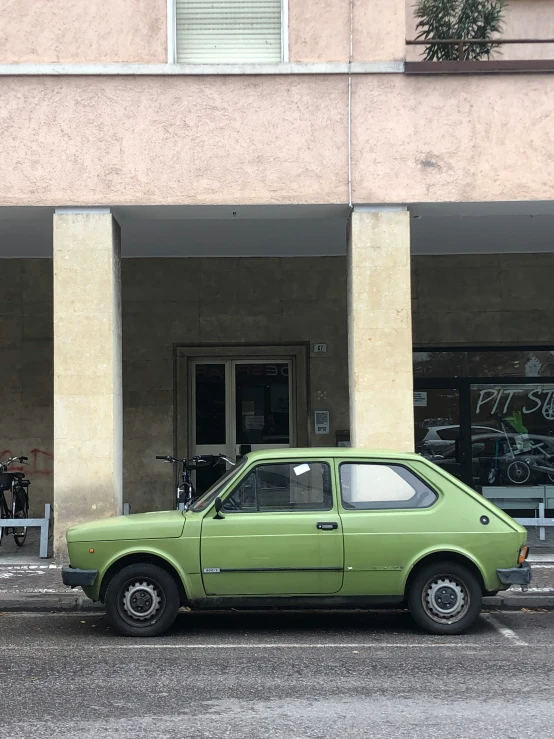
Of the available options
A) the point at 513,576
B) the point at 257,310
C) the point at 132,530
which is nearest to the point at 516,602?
the point at 513,576

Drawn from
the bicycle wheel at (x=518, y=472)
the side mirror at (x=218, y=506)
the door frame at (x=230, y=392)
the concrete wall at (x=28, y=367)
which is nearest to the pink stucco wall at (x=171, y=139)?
the concrete wall at (x=28, y=367)

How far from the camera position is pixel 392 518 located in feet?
25.0

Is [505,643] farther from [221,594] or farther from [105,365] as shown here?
[105,365]

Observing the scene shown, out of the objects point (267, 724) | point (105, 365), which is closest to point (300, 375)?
point (105, 365)

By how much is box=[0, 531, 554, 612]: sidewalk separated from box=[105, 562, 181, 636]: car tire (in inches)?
56.5

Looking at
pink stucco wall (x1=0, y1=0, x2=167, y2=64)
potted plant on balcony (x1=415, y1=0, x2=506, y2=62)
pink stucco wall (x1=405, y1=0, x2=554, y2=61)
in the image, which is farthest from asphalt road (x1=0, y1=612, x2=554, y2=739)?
pink stucco wall (x1=405, y1=0, x2=554, y2=61)

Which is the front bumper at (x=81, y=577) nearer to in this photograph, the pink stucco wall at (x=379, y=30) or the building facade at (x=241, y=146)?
the building facade at (x=241, y=146)

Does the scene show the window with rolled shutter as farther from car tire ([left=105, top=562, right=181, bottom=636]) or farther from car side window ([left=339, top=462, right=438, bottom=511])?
car tire ([left=105, top=562, right=181, bottom=636])

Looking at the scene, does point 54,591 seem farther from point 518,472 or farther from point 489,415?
point 518,472

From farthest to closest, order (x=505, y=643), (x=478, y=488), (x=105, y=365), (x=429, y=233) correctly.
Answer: (x=478, y=488) < (x=429, y=233) < (x=105, y=365) < (x=505, y=643)

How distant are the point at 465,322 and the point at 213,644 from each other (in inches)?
363

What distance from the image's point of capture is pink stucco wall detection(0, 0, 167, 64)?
1089 centimetres

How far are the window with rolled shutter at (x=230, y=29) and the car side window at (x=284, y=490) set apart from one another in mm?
5627

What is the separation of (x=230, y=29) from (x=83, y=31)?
1.73 meters
